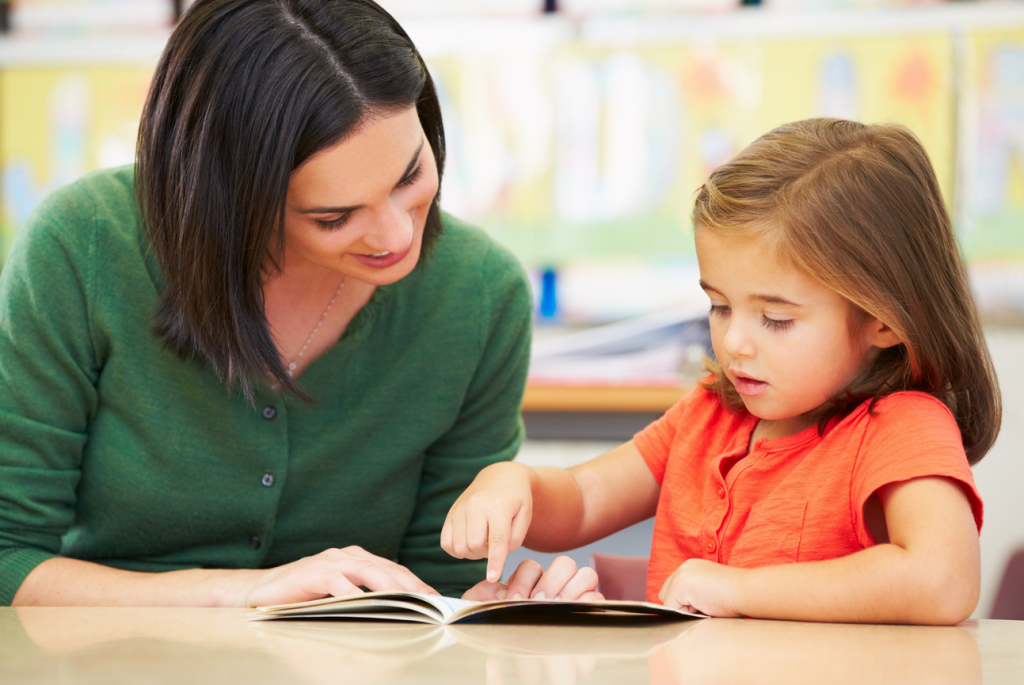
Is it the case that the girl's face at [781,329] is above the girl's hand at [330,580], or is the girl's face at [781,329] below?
above

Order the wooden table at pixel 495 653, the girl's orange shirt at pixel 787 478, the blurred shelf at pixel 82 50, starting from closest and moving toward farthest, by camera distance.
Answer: the wooden table at pixel 495 653, the girl's orange shirt at pixel 787 478, the blurred shelf at pixel 82 50

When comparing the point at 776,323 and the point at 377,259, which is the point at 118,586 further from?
the point at 776,323

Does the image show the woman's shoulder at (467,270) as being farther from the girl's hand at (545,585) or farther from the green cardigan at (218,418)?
the girl's hand at (545,585)

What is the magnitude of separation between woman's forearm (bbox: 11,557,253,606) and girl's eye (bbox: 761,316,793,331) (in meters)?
0.56

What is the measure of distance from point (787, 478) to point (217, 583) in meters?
0.57

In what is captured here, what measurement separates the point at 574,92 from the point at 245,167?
4.81ft

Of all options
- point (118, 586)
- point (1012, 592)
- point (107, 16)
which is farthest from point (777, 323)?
point (107, 16)

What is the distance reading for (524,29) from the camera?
2301 mm

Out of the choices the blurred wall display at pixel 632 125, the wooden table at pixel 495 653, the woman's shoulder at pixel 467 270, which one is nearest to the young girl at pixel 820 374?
the wooden table at pixel 495 653

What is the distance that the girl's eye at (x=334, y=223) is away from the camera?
984 mm

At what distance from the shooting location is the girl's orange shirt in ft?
2.74

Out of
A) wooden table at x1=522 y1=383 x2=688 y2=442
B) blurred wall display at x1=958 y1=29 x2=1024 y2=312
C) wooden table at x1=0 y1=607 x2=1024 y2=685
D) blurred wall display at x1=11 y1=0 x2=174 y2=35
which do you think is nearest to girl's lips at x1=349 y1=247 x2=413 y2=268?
wooden table at x1=0 y1=607 x2=1024 y2=685

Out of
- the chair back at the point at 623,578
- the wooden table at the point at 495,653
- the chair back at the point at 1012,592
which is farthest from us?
the chair back at the point at 1012,592

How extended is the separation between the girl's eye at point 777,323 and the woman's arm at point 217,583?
0.41 metres
